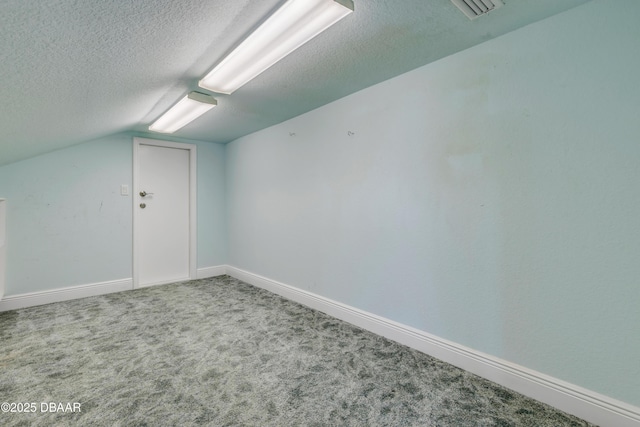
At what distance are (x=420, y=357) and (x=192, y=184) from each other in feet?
11.9

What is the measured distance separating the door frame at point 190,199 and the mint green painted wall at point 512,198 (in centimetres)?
240

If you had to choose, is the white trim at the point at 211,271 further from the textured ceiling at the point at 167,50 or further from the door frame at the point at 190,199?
the textured ceiling at the point at 167,50

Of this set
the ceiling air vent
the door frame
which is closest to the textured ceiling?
the ceiling air vent

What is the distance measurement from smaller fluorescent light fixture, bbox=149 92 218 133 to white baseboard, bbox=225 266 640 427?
2118 mm

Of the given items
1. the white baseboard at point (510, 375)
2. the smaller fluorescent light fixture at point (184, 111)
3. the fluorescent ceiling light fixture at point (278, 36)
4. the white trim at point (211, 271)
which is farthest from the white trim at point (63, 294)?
the fluorescent ceiling light fixture at point (278, 36)

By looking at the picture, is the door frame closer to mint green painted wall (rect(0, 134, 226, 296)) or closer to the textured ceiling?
mint green painted wall (rect(0, 134, 226, 296))

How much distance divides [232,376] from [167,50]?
1.94 meters

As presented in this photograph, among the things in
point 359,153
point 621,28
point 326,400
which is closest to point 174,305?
point 326,400

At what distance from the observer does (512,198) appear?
1.67m

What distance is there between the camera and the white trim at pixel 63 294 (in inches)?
117

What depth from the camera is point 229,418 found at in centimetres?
145

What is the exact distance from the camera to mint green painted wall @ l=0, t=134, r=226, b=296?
3.01 metres

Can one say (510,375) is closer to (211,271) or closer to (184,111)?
(184,111)

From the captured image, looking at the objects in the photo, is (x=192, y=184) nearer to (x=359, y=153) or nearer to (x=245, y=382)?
(x=359, y=153)
